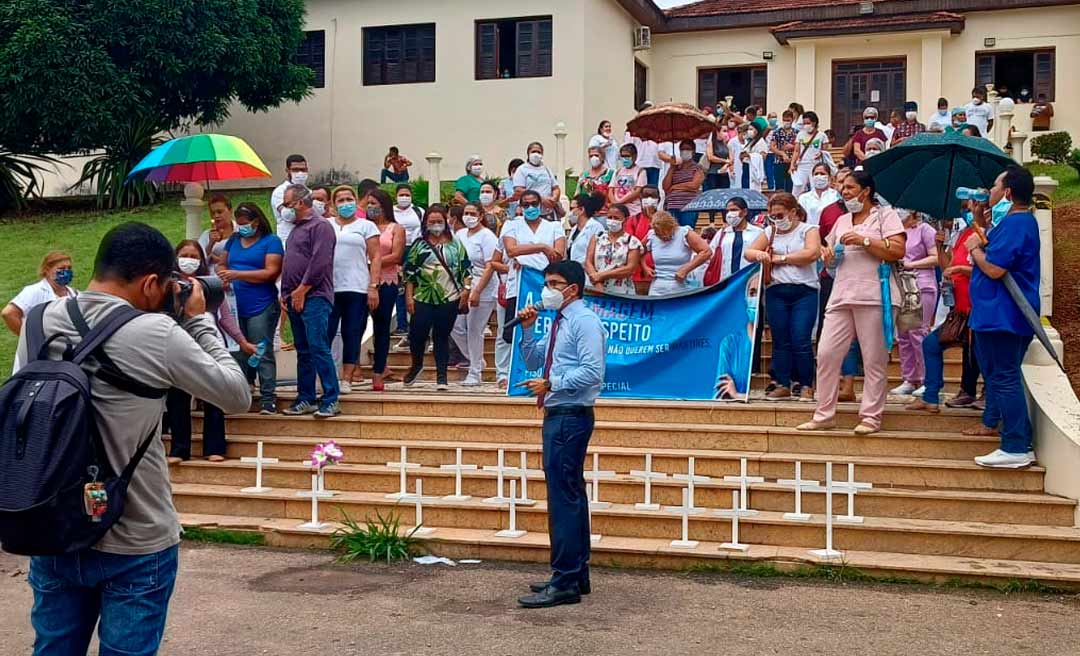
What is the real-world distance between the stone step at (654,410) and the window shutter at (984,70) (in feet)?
67.9

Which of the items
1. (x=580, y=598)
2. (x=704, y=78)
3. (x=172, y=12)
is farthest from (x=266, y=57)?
(x=580, y=598)

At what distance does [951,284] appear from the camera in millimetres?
9211

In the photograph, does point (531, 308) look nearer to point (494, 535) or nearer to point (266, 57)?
point (494, 535)

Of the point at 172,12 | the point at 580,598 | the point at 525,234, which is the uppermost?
the point at 172,12

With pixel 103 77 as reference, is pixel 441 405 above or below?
below

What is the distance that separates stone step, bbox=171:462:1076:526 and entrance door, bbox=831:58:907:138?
21564 mm

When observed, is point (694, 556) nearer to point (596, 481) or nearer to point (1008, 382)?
point (596, 481)

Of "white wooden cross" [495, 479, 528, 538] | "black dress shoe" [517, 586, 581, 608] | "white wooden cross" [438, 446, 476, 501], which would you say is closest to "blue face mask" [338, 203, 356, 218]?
"white wooden cross" [438, 446, 476, 501]

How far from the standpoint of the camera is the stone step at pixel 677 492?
7.68 meters

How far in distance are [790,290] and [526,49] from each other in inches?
703

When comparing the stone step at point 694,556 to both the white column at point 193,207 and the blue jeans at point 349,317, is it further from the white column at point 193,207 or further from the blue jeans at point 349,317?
the white column at point 193,207

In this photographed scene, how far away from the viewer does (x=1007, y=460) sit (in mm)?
7969

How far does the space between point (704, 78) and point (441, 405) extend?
2213 cm

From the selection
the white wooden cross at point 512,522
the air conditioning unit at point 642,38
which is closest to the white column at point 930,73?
the air conditioning unit at point 642,38
